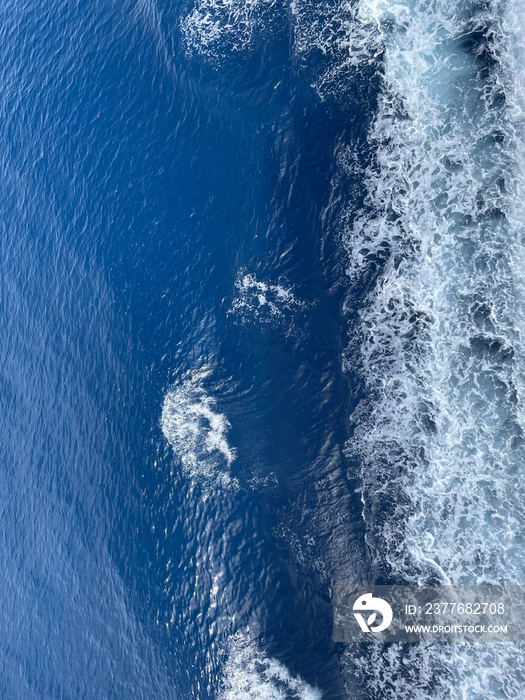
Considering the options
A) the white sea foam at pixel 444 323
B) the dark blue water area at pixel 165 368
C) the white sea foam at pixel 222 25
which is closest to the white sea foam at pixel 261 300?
the dark blue water area at pixel 165 368

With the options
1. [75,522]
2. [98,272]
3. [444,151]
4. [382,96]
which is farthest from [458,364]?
[75,522]

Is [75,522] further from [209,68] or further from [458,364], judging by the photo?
[209,68]

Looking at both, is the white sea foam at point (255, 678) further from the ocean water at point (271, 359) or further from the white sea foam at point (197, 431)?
the white sea foam at point (197, 431)

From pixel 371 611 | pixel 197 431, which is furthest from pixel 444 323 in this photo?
pixel 371 611

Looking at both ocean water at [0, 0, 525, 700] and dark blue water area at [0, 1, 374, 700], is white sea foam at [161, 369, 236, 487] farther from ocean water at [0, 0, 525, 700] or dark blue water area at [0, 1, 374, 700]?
dark blue water area at [0, 1, 374, 700]

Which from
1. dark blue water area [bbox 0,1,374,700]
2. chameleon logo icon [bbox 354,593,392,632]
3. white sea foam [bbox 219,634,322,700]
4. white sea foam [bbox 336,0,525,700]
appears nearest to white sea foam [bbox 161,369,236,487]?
dark blue water area [bbox 0,1,374,700]

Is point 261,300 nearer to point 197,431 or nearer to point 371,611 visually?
point 197,431
